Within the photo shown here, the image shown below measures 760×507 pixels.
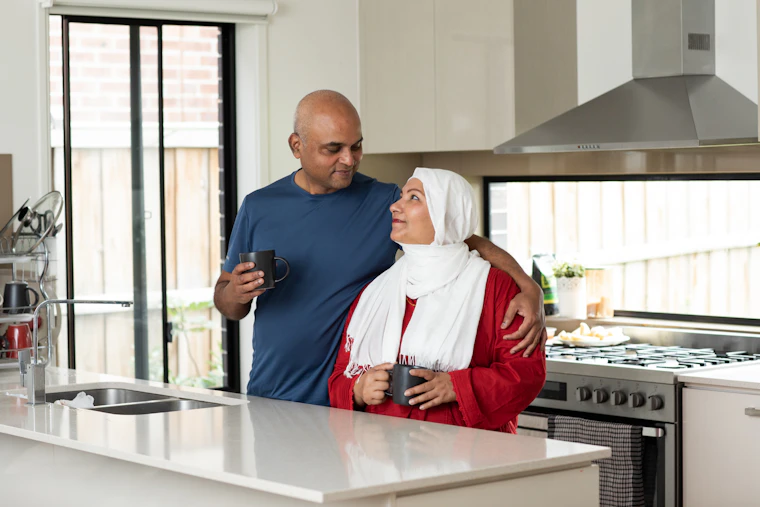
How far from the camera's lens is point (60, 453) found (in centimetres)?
247

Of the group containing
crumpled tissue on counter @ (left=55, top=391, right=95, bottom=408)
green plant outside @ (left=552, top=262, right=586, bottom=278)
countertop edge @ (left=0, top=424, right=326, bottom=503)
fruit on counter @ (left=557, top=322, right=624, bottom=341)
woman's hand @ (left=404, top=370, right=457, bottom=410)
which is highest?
green plant outside @ (left=552, top=262, right=586, bottom=278)

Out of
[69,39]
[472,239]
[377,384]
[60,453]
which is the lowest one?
[60,453]

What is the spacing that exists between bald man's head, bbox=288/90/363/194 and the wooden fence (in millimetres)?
1680

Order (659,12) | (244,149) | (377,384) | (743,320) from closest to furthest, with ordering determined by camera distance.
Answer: (377,384) < (659,12) < (743,320) < (244,149)

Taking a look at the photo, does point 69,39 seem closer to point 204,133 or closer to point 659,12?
point 204,133

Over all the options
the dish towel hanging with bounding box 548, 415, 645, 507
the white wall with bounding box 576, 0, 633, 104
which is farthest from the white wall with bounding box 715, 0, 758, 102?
the dish towel hanging with bounding box 548, 415, 645, 507

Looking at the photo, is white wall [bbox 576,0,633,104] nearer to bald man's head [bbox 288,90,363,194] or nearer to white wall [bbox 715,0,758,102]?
white wall [bbox 715,0,758,102]

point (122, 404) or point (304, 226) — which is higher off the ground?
point (304, 226)

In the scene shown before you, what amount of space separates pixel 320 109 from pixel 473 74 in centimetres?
146

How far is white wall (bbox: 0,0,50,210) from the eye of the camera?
12.5ft

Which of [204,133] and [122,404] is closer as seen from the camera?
[122,404]

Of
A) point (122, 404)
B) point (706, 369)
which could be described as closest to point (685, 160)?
point (706, 369)

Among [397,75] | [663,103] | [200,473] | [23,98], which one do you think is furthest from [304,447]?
[397,75]

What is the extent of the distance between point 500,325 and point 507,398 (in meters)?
0.18
